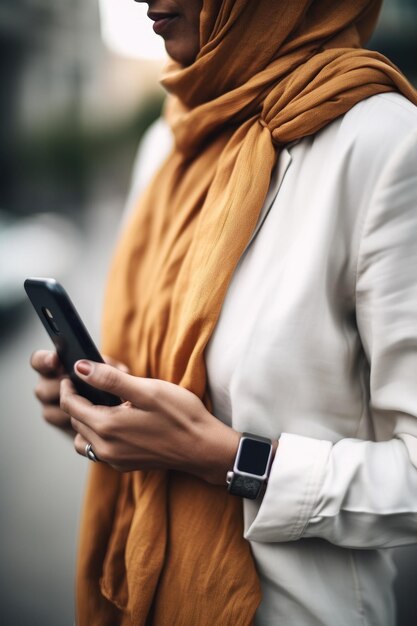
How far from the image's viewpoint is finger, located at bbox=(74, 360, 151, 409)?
1025 mm

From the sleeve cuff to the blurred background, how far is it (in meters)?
1.14

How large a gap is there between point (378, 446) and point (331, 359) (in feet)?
Answer: 0.63

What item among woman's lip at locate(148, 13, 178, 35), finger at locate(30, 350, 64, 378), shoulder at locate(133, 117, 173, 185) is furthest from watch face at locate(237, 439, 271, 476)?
shoulder at locate(133, 117, 173, 185)

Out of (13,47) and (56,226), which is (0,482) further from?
(13,47)

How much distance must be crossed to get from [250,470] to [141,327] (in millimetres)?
471

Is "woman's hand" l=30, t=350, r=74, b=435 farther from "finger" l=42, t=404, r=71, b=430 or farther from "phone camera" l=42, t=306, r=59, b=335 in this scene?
"phone camera" l=42, t=306, r=59, b=335

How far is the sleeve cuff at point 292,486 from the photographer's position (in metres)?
1.02

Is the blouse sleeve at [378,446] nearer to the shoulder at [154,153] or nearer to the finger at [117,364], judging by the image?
the finger at [117,364]

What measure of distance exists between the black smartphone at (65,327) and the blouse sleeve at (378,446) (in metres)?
0.44

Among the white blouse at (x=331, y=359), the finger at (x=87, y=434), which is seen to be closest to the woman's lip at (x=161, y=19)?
the white blouse at (x=331, y=359)

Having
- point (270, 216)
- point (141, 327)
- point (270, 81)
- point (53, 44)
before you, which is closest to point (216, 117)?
point (270, 81)

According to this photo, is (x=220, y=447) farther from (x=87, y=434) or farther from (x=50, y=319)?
(x=50, y=319)

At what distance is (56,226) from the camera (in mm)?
13031

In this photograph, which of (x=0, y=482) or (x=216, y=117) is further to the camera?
(x=0, y=482)
